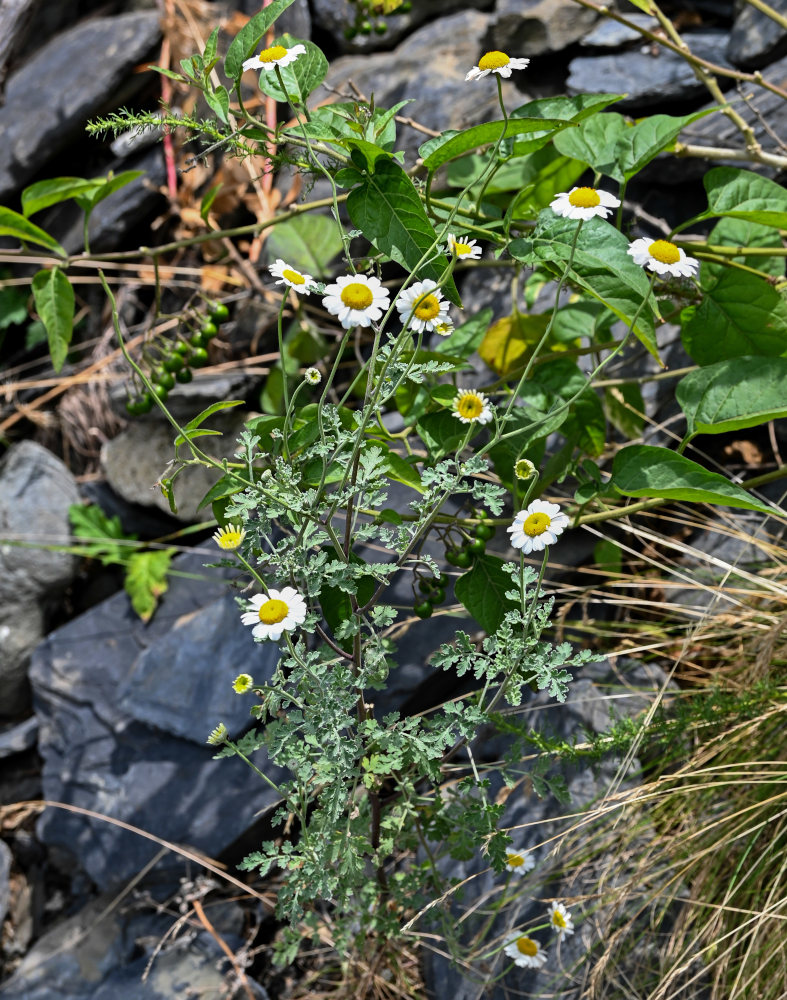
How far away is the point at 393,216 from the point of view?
1317mm

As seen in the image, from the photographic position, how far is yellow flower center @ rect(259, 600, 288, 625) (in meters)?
1.16

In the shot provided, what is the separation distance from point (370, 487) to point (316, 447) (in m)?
0.10

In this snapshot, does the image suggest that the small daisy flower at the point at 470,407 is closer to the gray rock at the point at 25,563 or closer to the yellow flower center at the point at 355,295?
the yellow flower center at the point at 355,295

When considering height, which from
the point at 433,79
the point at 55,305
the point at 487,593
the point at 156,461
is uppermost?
the point at 55,305

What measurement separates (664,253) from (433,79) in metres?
1.45

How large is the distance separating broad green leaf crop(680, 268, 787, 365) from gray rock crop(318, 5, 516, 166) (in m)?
1.02

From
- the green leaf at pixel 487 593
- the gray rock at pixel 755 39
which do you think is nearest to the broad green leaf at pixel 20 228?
the green leaf at pixel 487 593

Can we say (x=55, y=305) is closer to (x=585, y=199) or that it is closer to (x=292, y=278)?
(x=292, y=278)

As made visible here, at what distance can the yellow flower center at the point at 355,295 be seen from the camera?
1.18 metres

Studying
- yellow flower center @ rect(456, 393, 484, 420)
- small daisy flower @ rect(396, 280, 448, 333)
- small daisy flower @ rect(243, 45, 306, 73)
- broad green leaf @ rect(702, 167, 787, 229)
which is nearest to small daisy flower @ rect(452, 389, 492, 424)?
yellow flower center @ rect(456, 393, 484, 420)

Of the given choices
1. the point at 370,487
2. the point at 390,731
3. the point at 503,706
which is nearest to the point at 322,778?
the point at 390,731

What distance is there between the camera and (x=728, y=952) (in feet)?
4.76

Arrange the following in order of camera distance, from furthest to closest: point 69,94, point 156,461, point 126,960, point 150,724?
point 69,94 → point 156,461 → point 150,724 → point 126,960

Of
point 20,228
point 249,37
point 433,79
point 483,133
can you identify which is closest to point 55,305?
point 20,228
